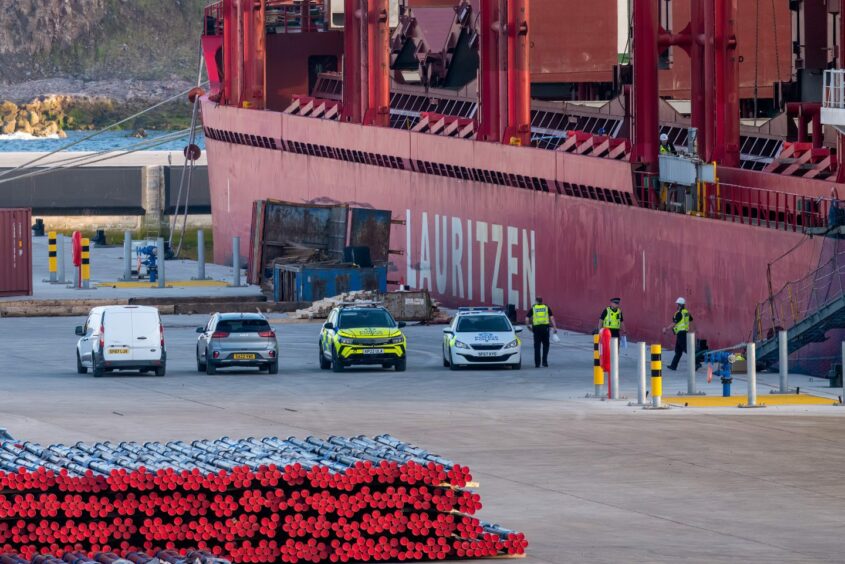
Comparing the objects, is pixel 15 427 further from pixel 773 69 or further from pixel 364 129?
pixel 773 69

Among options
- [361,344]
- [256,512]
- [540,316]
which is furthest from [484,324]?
[256,512]

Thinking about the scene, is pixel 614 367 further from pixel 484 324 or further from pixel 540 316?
pixel 484 324

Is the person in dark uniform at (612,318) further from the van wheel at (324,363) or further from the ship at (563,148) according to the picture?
the van wheel at (324,363)

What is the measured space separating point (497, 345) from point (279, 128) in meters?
31.5

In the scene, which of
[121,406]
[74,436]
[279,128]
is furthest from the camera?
[279,128]

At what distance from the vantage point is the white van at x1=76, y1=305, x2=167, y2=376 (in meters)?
39.4

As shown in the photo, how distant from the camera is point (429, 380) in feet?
128

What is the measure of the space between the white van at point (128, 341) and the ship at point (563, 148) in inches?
495

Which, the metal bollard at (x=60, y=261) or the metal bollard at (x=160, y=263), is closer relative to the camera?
the metal bollard at (x=160, y=263)

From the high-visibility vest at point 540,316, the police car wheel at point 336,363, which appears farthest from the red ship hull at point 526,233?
the police car wheel at point 336,363

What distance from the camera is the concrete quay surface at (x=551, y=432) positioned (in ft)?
68.8

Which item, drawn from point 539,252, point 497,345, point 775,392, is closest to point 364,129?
point 539,252

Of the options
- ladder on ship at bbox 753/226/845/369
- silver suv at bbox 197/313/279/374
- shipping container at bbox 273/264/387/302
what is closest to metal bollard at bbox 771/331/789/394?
ladder on ship at bbox 753/226/845/369

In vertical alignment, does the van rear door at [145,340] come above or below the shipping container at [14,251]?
below
